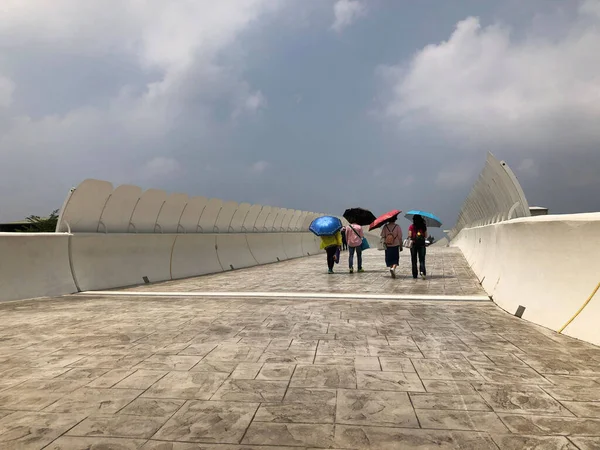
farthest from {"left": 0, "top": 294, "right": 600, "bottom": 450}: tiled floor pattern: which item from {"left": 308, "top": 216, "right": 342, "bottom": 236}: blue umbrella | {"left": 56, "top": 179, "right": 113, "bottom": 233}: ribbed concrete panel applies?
{"left": 308, "top": 216, "right": 342, "bottom": 236}: blue umbrella

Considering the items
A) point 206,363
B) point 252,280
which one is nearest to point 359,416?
point 206,363

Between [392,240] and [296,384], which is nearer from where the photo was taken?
[296,384]

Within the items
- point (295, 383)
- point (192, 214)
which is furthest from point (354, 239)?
point (295, 383)

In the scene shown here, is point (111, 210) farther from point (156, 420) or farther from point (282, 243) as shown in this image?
point (282, 243)

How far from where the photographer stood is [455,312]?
7277mm

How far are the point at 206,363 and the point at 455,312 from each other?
4459 mm

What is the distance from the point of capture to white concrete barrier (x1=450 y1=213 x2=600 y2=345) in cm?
521

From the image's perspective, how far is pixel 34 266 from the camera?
30.3 feet

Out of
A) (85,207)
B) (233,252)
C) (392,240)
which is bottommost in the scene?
(233,252)

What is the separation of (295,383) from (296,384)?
29mm

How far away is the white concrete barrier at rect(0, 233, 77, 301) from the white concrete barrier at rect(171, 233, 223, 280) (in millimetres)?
3802

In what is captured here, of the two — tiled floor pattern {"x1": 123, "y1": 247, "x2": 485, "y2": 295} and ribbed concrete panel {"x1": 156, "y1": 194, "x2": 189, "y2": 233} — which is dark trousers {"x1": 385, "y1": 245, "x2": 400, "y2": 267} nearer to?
tiled floor pattern {"x1": 123, "y1": 247, "x2": 485, "y2": 295}

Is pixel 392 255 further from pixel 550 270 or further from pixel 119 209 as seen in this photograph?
pixel 119 209

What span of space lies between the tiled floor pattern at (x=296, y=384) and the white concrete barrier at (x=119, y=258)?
357cm
